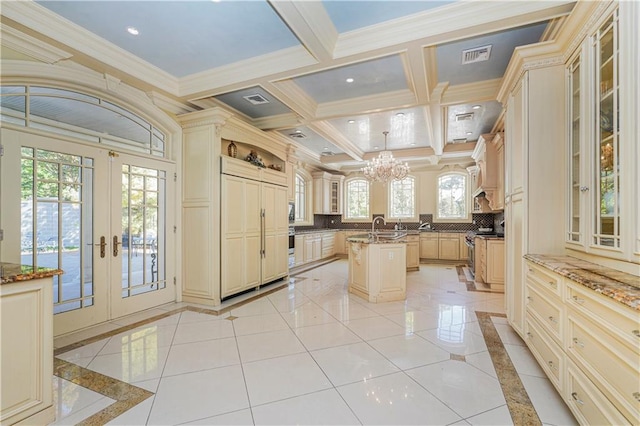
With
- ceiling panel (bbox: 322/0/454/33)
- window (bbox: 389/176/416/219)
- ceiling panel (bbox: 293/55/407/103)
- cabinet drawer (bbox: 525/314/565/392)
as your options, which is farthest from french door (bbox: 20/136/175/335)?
window (bbox: 389/176/416/219)

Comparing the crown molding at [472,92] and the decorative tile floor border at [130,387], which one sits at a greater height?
the crown molding at [472,92]

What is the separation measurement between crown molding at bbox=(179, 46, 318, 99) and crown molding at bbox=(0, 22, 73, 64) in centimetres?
124

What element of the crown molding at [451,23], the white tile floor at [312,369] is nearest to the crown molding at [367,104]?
the crown molding at [451,23]

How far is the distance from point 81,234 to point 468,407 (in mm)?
4089

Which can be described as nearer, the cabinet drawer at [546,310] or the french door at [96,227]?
the cabinet drawer at [546,310]

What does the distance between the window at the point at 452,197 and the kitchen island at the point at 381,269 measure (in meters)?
4.73

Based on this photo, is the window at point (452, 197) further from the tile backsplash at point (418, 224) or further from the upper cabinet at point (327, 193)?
the upper cabinet at point (327, 193)

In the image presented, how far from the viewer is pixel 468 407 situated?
1926 mm

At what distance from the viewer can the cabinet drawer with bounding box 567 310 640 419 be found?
125cm

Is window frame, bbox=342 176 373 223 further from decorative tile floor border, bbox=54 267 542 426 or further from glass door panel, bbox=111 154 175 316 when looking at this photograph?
decorative tile floor border, bbox=54 267 542 426

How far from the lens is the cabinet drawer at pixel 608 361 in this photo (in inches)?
49.4

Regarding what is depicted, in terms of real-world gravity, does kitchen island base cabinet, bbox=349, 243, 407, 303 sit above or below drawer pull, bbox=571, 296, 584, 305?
below

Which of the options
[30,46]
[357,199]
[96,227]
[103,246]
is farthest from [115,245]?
[357,199]

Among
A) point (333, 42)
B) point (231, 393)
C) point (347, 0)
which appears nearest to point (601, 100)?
point (347, 0)
